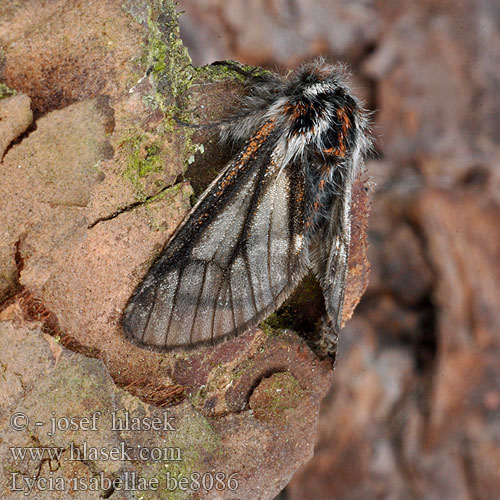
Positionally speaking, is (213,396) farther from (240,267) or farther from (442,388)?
(442,388)

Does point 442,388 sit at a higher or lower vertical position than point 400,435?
higher

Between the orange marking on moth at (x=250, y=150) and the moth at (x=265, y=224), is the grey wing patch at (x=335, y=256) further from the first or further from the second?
the orange marking on moth at (x=250, y=150)

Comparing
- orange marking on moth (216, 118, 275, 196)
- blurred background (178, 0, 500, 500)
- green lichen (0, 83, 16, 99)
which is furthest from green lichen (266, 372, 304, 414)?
blurred background (178, 0, 500, 500)

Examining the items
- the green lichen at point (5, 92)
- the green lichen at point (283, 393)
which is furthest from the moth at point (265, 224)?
the green lichen at point (5, 92)

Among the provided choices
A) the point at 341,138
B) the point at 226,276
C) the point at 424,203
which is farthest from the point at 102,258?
the point at 424,203

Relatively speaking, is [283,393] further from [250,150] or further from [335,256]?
[250,150]

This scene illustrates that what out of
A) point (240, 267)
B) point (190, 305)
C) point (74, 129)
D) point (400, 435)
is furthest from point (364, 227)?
point (400, 435)

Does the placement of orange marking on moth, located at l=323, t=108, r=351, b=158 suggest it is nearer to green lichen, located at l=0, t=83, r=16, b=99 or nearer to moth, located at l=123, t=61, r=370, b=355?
moth, located at l=123, t=61, r=370, b=355
